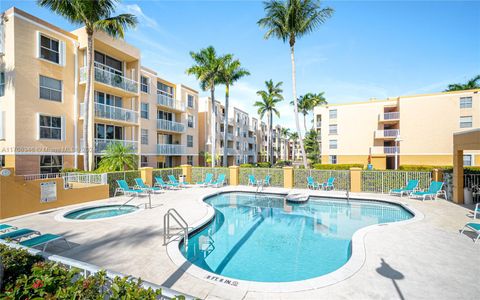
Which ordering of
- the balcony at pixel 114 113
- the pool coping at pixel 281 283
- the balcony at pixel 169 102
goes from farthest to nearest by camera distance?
the balcony at pixel 169 102
the balcony at pixel 114 113
the pool coping at pixel 281 283

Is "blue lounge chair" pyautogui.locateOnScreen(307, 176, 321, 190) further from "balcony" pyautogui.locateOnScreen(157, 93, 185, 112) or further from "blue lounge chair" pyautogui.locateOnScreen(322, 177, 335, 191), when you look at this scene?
"balcony" pyautogui.locateOnScreen(157, 93, 185, 112)

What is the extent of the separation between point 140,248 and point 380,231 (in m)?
7.96

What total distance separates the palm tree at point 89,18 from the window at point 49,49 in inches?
87.0

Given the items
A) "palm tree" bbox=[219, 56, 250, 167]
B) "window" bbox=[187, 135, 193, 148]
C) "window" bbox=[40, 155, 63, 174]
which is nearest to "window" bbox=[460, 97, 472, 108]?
"palm tree" bbox=[219, 56, 250, 167]

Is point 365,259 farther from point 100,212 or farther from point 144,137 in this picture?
point 144,137

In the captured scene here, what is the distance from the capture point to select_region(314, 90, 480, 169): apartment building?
1097 inches

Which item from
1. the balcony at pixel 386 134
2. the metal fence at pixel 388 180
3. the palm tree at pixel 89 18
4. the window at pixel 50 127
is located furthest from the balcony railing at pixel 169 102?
the balcony at pixel 386 134

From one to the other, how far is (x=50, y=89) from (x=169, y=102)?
38.9 feet

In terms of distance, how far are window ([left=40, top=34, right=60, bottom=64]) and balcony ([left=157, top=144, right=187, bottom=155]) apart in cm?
1166

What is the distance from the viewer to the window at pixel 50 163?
52.4ft

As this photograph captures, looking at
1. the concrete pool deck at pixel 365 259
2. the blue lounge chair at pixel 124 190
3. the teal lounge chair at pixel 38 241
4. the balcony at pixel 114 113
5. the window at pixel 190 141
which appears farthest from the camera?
the window at pixel 190 141

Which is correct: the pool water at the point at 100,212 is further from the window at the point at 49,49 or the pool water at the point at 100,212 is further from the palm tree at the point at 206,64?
the palm tree at the point at 206,64

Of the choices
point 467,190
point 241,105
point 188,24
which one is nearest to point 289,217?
point 467,190

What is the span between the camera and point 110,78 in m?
19.5
